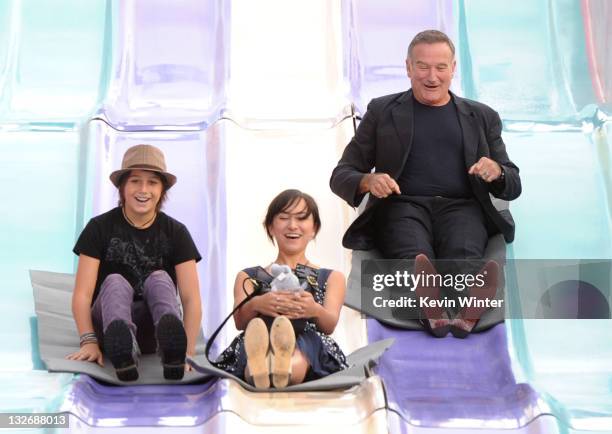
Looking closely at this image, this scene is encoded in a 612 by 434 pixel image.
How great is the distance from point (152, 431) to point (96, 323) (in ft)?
1.37

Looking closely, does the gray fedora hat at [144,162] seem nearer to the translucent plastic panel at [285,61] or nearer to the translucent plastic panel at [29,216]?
the translucent plastic panel at [29,216]

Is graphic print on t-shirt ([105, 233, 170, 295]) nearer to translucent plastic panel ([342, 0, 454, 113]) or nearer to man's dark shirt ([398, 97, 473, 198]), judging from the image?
man's dark shirt ([398, 97, 473, 198])

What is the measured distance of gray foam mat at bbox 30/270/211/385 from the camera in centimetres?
286

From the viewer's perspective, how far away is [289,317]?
283cm

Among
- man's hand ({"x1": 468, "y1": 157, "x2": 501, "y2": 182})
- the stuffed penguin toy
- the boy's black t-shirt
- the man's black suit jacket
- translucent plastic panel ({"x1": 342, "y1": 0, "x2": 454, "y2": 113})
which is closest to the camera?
the stuffed penguin toy

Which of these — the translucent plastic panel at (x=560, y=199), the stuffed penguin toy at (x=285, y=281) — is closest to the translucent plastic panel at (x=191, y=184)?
the stuffed penguin toy at (x=285, y=281)

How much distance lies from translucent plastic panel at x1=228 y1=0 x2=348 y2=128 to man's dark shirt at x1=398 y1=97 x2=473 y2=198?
2.15 feet

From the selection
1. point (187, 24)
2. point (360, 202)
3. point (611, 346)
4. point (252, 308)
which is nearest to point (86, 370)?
point (252, 308)

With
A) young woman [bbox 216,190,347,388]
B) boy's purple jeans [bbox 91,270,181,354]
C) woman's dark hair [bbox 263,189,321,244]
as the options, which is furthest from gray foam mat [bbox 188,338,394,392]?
woman's dark hair [bbox 263,189,321,244]

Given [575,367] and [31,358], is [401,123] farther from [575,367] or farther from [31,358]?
[31,358]

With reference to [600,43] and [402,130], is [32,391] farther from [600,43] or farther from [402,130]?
[600,43]

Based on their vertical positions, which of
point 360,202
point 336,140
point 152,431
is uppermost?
point 336,140

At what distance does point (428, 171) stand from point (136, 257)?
35.0 inches

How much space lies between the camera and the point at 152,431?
268cm
